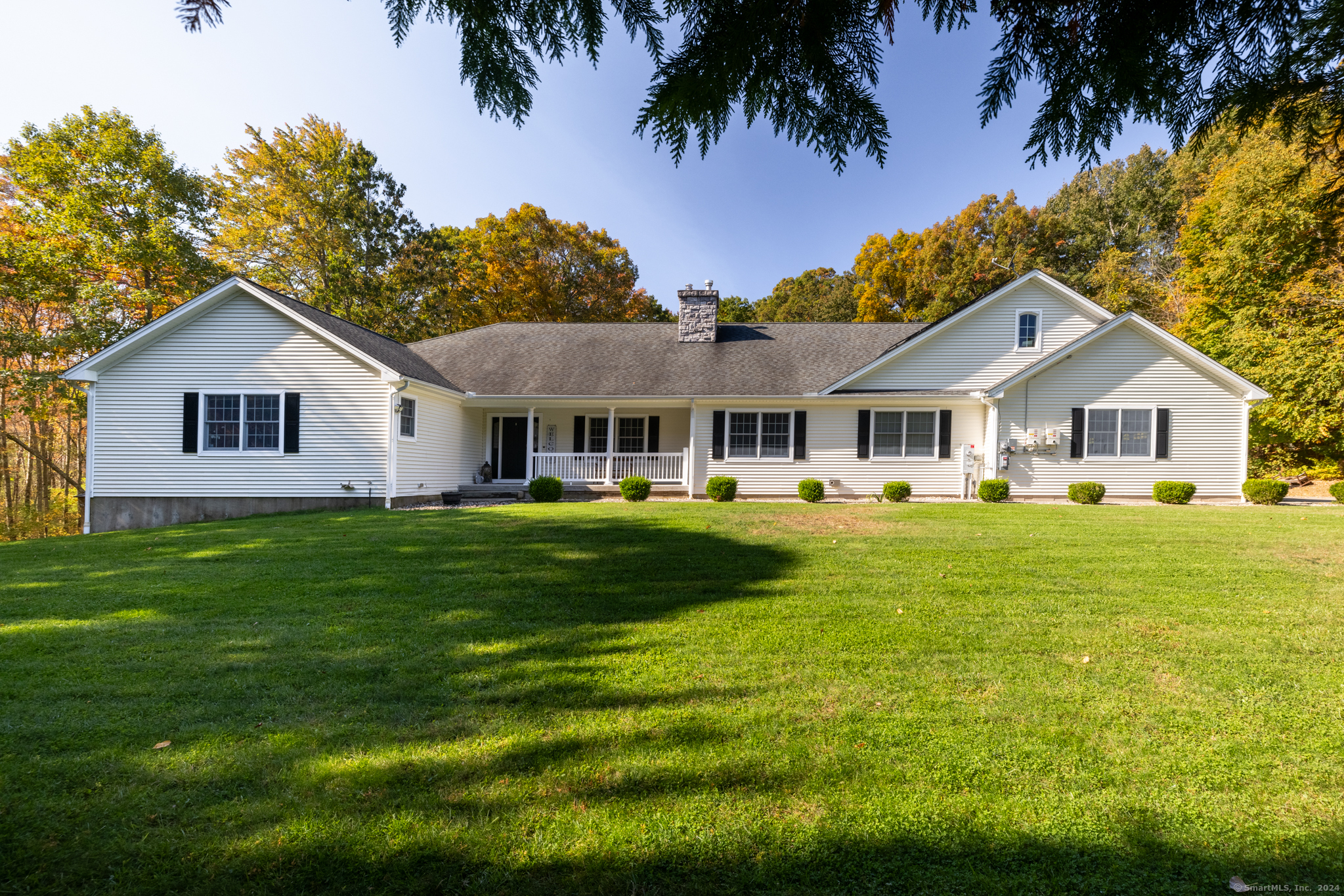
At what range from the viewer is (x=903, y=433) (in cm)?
1614

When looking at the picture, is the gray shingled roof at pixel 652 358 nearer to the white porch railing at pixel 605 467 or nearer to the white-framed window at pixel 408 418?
the white porch railing at pixel 605 467

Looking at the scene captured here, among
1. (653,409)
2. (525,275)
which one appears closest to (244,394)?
(653,409)

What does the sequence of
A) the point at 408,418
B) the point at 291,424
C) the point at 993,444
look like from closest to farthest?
1. the point at 291,424
2. the point at 408,418
3. the point at 993,444

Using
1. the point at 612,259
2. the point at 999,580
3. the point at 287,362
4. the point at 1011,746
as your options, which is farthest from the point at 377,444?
the point at 612,259

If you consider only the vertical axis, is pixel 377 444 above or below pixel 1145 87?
below

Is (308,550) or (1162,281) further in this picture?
(1162,281)

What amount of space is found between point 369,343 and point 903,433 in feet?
49.5

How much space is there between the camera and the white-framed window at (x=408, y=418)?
46.9 ft

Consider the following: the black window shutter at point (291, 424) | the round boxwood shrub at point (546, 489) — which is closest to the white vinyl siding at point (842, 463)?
the round boxwood shrub at point (546, 489)

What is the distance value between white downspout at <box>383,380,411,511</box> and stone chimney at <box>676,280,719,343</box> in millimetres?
9529

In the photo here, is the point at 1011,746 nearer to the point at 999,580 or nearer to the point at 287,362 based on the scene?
the point at 999,580

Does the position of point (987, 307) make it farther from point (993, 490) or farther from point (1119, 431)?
point (993, 490)

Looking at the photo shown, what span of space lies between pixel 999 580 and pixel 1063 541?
2941 millimetres

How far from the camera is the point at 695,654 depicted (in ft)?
14.1
